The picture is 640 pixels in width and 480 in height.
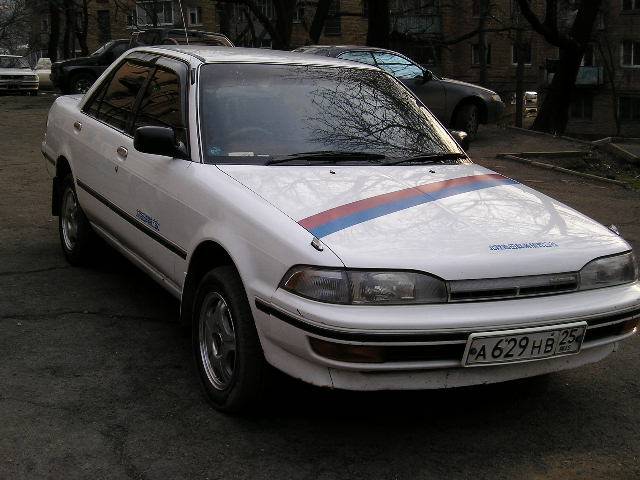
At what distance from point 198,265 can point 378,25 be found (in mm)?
19160

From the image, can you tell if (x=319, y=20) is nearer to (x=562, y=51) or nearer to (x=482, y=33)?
(x=562, y=51)

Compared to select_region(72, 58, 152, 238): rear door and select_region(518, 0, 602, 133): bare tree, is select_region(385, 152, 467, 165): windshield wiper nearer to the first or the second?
select_region(72, 58, 152, 238): rear door

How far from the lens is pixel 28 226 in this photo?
804 cm

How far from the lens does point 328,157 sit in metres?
4.66

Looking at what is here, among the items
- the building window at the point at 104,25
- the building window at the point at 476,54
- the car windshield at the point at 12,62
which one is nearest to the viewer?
the car windshield at the point at 12,62

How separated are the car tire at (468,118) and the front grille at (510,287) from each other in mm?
11961

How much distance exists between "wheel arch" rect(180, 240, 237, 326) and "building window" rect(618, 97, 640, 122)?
172 ft

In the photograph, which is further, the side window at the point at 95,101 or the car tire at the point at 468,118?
the car tire at the point at 468,118

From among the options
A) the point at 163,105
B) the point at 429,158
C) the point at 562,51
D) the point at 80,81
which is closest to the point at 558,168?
the point at 429,158

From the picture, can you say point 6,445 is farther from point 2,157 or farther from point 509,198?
point 2,157

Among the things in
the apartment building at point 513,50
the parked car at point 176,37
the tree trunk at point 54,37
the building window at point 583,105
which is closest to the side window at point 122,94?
the parked car at point 176,37

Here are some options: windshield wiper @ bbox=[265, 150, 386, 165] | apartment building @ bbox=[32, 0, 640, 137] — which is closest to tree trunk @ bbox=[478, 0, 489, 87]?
apartment building @ bbox=[32, 0, 640, 137]

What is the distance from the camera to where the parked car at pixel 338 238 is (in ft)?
11.6

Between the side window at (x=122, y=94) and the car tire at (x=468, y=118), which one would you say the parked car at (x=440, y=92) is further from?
the side window at (x=122, y=94)
